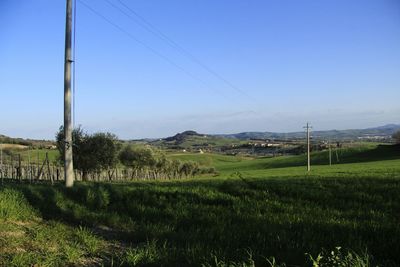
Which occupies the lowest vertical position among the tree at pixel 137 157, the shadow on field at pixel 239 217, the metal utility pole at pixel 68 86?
the tree at pixel 137 157

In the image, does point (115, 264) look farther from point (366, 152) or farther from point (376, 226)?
point (366, 152)

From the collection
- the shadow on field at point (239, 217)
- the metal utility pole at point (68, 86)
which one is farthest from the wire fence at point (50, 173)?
the shadow on field at point (239, 217)

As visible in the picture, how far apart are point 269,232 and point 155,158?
72500mm

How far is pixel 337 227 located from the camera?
8680 mm

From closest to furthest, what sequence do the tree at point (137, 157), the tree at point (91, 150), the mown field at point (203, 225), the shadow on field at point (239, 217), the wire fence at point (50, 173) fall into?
the mown field at point (203, 225), the shadow on field at point (239, 217), the wire fence at point (50, 173), the tree at point (91, 150), the tree at point (137, 157)

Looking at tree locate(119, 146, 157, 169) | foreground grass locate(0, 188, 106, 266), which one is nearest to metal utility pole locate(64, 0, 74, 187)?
foreground grass locate(0, 188, 106, 266)

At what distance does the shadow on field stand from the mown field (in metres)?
0.02

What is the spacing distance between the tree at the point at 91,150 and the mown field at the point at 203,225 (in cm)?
3718

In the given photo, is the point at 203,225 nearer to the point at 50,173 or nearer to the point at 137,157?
the point at 50,173

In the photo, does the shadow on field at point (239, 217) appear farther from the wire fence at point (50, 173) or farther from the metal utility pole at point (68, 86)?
the wire fence at point (50, 173)

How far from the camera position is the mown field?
22.0ft

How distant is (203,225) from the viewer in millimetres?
9773

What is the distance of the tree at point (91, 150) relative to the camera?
165ft

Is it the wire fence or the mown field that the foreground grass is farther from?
the wire fence
